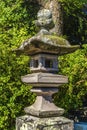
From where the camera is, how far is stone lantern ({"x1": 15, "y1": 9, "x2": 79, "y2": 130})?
5531mm

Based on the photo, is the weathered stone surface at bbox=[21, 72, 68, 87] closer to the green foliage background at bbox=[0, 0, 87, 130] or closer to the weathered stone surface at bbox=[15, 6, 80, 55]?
the weathered stone surface at bbox=[15, 6, 80, 55]

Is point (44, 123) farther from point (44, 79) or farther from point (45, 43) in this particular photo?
point (45, 43)

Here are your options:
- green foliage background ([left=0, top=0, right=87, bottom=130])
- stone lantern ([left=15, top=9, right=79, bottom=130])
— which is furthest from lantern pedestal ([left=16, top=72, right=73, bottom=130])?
green foliage background ([left=0, top=0, right=87, bottom=130])

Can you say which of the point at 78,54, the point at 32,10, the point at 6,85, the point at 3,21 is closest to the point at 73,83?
the point at 78,54

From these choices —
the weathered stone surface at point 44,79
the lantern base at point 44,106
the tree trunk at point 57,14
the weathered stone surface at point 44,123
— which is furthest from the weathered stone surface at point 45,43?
the tree trunk at point 57,14

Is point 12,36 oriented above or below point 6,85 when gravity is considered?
above

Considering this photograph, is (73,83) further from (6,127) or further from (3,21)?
(3,21)

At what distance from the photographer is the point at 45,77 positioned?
221 inches

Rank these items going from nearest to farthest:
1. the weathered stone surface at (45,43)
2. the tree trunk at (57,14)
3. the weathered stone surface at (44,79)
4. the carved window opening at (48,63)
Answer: the weathered stone surface at (45,43) → the weathered stone surface at (44,79) → the carved window opening at (48,63) → the tree trunk at (57,14)

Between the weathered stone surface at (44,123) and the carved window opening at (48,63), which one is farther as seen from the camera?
the carved window opening at (48,63)

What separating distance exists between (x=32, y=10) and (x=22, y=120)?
712cm

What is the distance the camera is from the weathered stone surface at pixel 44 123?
18.0 feet

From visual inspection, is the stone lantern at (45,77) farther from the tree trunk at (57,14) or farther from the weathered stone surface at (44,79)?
the tree trunk at (57,14)

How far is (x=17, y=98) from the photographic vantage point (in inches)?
338
